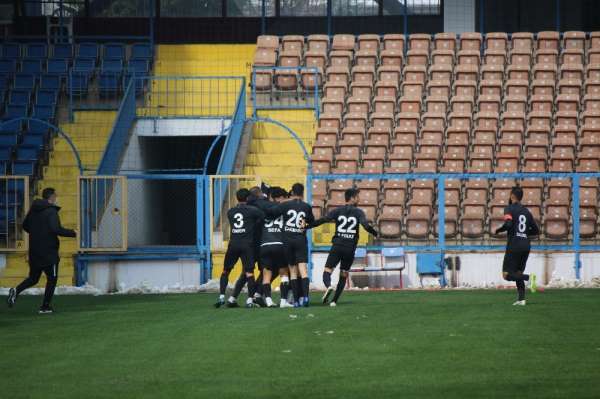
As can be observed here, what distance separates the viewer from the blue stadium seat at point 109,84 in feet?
103

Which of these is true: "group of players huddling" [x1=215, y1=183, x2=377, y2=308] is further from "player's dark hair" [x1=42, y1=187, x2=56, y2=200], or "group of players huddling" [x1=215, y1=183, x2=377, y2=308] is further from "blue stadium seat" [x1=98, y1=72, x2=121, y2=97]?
"blue stadium seat" [x1=98, y1=72, x2=121, y2=97]

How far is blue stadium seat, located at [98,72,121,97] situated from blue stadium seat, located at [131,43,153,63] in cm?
119

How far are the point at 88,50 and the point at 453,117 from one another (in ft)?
32.3

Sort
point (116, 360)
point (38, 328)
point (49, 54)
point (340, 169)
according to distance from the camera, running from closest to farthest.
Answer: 1. point (116, 360)
2. point (38, 328)
3. point (340, 169)
4. point (49, 54)

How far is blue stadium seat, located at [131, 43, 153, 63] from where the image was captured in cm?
3285

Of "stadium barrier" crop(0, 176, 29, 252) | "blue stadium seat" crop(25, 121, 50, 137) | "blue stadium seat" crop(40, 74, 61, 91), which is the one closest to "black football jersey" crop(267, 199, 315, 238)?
"stadium barrier" crop(0, 176, 29, 252)

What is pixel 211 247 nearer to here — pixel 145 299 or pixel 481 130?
pixel 145 299

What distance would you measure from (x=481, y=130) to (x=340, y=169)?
3458mm

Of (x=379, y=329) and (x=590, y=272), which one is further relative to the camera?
(x=590, y=272)

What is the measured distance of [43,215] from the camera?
756 inches

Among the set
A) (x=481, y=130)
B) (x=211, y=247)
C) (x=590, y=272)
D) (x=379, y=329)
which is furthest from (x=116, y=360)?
(x=481, y=130)

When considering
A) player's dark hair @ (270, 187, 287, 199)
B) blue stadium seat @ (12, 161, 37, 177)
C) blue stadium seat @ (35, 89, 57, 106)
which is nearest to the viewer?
player's dark hair @ (270, 187, 287, 199)

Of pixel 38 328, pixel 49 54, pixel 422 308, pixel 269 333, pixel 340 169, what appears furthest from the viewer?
pixel 49 54

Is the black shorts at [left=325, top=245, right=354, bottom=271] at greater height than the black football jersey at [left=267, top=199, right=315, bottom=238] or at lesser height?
lesser
